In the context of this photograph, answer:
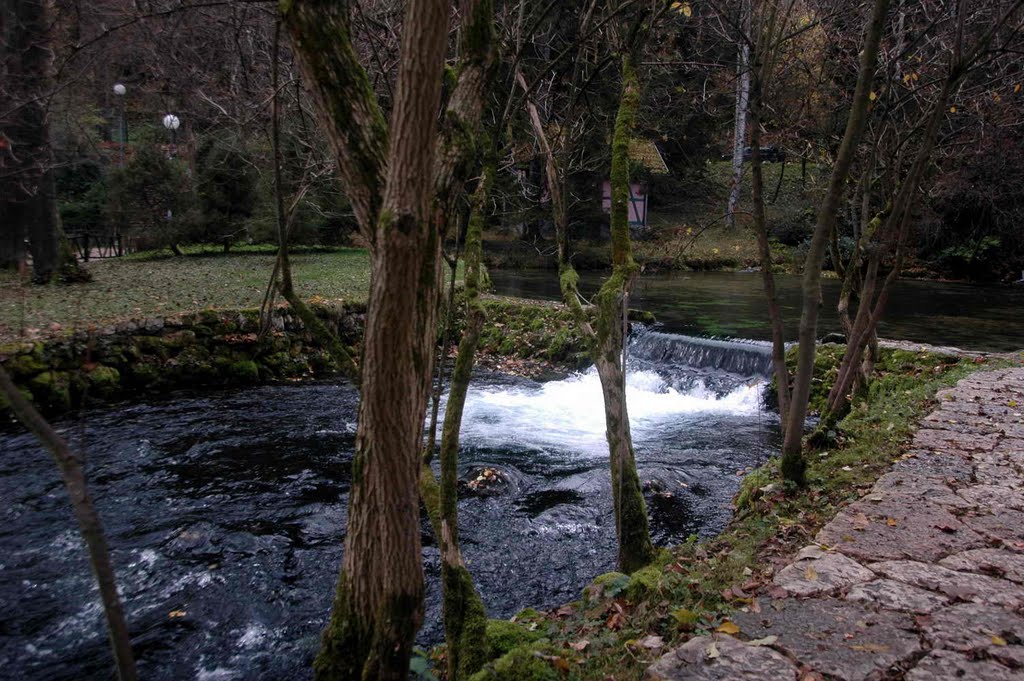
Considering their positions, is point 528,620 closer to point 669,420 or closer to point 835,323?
point 669,420

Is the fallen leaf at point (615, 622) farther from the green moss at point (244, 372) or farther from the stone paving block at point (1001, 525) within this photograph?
the green moss at point (244, 372)

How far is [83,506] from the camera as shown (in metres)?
1.87

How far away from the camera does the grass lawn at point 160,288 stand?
31.3 feet

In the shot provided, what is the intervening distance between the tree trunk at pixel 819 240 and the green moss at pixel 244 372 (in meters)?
7.99

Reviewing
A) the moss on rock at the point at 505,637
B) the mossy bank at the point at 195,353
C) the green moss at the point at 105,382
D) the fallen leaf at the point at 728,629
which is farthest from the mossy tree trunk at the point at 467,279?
the green moss at the point at 105,382

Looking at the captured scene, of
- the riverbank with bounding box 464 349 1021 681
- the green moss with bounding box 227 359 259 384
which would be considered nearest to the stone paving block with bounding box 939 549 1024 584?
the riverbank with bounding box 464 349 1021 681

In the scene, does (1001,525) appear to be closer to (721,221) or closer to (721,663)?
(721,663)

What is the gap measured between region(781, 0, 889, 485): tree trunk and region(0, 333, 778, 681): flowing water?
140 centimetres

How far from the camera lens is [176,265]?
16375 mm

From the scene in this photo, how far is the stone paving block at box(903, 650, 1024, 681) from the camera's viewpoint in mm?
2369

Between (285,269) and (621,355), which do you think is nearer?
(285,269)

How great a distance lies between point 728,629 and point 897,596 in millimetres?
800

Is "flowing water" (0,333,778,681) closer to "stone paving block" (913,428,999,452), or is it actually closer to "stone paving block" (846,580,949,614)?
"stone paving block" (913,428,999,452)

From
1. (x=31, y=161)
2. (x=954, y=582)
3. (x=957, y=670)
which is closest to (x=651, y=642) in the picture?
(x=957, y=670)
